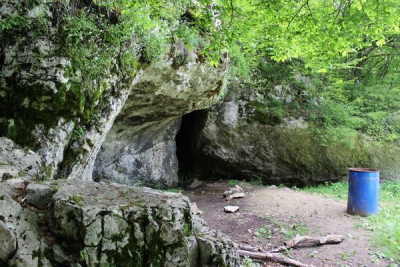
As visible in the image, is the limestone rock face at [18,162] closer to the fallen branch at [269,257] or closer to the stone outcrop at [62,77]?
the stone outcrop at [62,77]

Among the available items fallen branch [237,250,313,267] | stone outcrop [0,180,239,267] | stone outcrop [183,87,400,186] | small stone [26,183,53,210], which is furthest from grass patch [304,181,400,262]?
small stone [26,183,53,210]

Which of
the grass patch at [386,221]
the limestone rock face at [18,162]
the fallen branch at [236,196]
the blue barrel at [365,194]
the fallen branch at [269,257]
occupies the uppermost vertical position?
the limestone rock face at [18,162]

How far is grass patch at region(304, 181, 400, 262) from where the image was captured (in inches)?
188

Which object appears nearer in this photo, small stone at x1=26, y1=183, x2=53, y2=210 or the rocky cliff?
the rocky cliff

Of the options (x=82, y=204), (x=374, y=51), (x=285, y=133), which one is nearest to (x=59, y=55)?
(x=82, y=204)

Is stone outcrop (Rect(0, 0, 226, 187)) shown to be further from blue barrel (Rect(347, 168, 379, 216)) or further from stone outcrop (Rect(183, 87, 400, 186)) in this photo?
stone outcrop (Rect(183, 87, 400, 186))

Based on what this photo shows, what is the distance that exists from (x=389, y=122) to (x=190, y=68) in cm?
821

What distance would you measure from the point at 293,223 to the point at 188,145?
A: 6.72m

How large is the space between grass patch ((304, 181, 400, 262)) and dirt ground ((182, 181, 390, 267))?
15 cm

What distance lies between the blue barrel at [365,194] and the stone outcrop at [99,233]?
4.98 meters

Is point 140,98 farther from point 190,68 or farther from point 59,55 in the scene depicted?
point 59,55

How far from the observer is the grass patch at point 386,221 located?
4766mm

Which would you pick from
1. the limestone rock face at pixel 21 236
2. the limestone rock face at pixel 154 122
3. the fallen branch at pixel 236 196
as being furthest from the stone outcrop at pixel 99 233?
the fallen branch at pixel 236 196

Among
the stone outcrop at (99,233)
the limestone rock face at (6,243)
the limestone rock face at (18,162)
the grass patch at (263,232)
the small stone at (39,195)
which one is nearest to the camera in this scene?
the limestone rock face at (6,243)
